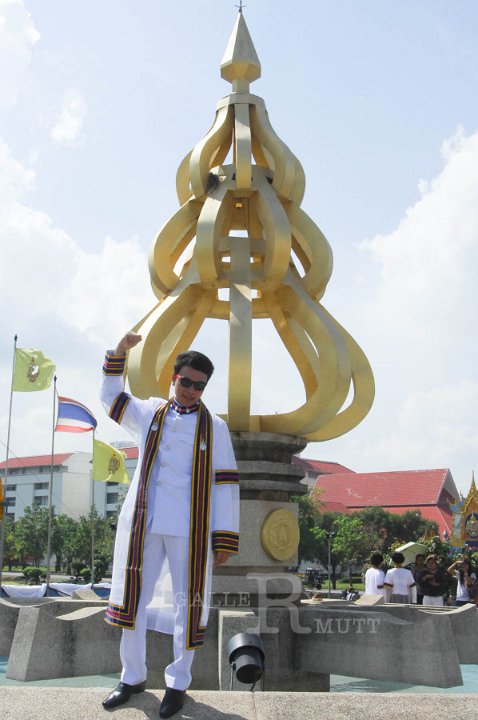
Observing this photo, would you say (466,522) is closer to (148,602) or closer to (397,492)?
(397,492)

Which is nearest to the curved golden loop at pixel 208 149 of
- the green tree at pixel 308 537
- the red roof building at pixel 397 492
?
the green tree at pixel 308 537

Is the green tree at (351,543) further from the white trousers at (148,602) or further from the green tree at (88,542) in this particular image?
the white trousers at (148,602)

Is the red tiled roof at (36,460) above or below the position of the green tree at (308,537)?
above

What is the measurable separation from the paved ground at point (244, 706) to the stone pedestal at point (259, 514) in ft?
13.2

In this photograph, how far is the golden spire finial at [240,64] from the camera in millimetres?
10688

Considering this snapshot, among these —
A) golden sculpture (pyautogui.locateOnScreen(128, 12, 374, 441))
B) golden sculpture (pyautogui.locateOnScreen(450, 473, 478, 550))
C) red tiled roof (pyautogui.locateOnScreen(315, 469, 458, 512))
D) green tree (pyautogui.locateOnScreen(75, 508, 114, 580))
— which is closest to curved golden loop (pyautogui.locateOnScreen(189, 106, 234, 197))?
golden sculpture (pyautogui.locateOnScreen(128, 12, 374, 441))

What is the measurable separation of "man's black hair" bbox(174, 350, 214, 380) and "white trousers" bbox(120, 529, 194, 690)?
1038 millimetres

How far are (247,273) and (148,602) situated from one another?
18.6ft

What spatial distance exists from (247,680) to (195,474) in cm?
126

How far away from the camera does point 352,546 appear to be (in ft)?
181

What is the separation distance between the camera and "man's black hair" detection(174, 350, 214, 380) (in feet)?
15.9

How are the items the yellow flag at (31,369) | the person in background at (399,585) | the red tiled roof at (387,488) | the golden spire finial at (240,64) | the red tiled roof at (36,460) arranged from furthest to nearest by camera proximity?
the red tiled roof at (36,460) → the red tiled roof at (387,488) → the yellow flag at (31,369) → the person in background at (399,585) → the golden spire finial at (240,64)

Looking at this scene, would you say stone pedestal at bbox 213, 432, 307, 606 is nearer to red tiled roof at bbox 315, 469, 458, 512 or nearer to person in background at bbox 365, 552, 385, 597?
person in background at bbox 365, 552, 385, 597

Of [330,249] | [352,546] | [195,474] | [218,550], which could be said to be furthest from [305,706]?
[352,546]
